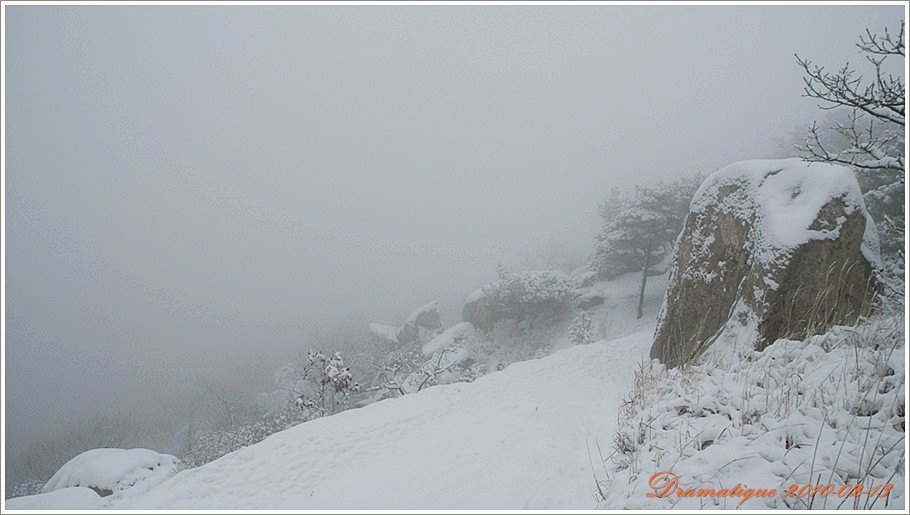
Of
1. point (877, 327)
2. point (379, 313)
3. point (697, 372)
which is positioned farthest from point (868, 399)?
point (379, 313)

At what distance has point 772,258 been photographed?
23.1 ft

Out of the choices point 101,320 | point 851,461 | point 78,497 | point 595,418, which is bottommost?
point 101,320

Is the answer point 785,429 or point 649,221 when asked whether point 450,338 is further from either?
point 785,429

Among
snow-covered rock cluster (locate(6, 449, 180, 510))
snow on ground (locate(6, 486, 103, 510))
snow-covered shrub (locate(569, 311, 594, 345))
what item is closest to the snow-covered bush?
snow-covered rock cluster (locate(6, 449, 180, 510))

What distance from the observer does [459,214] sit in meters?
93.6

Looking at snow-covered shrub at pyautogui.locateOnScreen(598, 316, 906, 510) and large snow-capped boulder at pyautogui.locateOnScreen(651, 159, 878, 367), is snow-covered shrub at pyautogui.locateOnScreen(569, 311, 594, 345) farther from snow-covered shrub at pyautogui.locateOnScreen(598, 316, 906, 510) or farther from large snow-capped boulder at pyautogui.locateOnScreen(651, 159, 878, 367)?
snow-covered shrub at pyautogui.locateOnScreen(598, 316, 906, 510)

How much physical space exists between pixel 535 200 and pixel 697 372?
3358 inches

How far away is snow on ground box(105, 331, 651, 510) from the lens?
4.71 m

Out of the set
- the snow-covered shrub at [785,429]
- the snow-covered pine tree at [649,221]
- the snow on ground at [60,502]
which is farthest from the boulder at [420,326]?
the snow-covered shrub at [785,429]

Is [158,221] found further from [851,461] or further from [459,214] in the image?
[851,461]

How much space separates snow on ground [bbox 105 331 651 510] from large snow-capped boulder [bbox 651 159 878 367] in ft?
8.50

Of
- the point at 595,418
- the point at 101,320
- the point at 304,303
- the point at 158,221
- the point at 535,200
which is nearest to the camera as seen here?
the point at 595,418

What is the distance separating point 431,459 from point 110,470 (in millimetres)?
11400

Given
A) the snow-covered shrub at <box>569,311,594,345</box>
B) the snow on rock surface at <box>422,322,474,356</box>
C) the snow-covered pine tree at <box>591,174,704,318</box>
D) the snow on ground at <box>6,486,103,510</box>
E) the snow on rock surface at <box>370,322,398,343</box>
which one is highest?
the snow-covered pine tree at <box>591,174,704,318</box>
